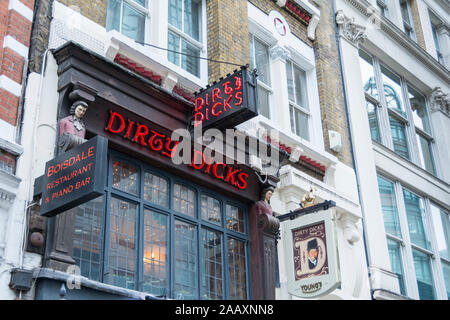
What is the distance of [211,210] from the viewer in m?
11.2

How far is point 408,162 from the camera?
1714cm

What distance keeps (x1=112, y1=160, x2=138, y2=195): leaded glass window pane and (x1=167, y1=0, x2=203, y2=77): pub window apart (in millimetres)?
2783

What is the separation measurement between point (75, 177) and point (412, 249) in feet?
35.8

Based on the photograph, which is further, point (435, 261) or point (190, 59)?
point (435, 261)

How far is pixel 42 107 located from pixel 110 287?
2614 millimetres

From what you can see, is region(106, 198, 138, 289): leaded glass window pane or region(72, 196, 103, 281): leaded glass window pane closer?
region(72, 196, 103, 281): leaded glass window pane

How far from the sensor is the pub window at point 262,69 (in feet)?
45.0

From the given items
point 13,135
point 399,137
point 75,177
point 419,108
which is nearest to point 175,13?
point 13,135

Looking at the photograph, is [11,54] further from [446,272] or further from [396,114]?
[446,272]

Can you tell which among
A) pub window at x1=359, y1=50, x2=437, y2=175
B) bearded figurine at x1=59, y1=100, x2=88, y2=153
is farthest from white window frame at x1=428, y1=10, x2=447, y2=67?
bearded figurine at x1=59, y1=100, x2=88, y2=153

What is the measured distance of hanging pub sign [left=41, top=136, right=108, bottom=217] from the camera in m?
7.37

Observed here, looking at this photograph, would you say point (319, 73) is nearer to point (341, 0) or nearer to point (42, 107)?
point (341, 0)

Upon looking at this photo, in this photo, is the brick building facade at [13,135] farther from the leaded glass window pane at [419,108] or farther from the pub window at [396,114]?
the leaded glass window pane at [419,108]

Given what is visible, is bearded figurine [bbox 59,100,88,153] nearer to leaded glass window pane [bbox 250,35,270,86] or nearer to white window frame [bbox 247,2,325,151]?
white window frame [bbox 247,2,325,151]
